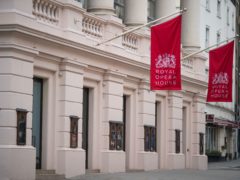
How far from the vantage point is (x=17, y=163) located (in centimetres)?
2495

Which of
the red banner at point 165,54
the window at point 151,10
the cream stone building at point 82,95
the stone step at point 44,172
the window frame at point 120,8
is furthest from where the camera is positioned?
the window at point 151,10

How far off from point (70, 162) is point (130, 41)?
27.8ft

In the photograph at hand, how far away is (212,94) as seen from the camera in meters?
39.2

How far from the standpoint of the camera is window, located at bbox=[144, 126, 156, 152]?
36.3 metres

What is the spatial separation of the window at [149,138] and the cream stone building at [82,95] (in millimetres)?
47

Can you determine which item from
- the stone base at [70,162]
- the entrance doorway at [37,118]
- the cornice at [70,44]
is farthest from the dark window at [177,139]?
the entrance doorway at [37,118]

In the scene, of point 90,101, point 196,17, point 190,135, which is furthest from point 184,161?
point 90,101

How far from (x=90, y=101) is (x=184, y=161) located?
11818 millimetres

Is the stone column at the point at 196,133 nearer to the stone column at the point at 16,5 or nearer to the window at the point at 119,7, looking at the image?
the window at the point at 119,7

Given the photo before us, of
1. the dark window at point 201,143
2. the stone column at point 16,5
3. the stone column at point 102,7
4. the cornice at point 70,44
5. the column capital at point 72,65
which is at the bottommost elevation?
the dark window at point 201,143

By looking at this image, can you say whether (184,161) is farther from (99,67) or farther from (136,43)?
(99,67)

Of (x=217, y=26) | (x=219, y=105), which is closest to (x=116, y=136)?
(x=217, y=26)

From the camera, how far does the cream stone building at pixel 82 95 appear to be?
25203 millimetres

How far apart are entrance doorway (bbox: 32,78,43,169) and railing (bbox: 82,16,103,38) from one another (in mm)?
3496
